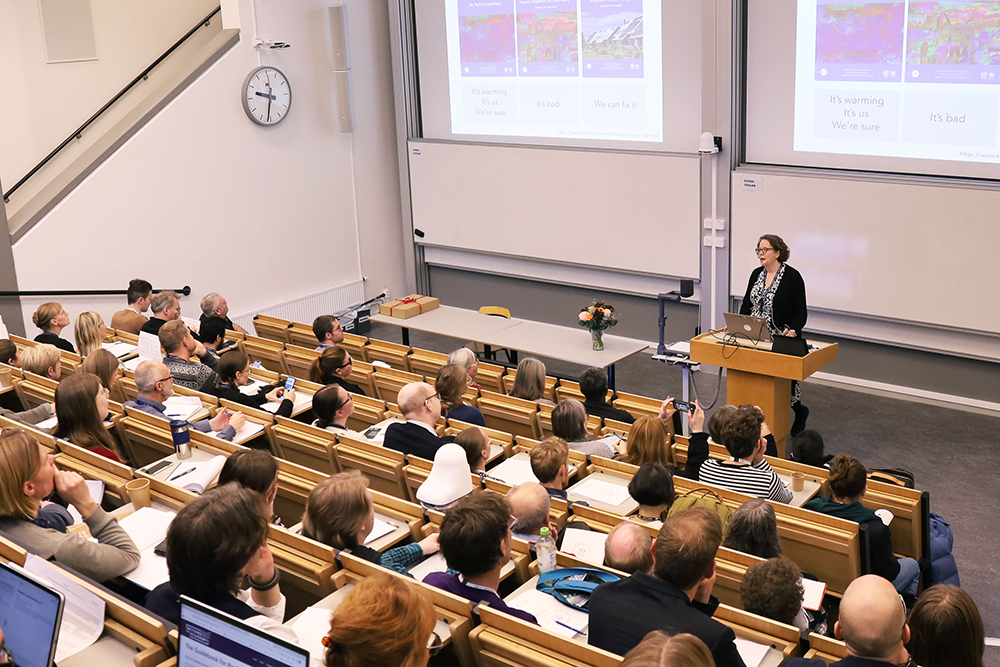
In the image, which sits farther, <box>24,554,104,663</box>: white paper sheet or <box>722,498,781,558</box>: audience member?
<box>722,498,781,558</box>: audience member

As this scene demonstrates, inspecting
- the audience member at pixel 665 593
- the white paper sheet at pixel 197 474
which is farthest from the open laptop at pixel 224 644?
the white paper sheet at pixel 197 474

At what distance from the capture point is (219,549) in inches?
113

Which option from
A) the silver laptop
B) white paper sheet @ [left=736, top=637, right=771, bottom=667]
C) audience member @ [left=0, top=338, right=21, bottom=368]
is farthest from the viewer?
the silver laptop

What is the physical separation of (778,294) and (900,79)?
7.58 feet

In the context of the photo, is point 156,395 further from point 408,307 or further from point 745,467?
point 408,307

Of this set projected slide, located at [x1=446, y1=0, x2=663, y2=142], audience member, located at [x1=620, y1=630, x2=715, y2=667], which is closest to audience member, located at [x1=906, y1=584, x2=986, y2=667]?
audience member, located at [x1=620, y1=630, x2=715, y2=667]

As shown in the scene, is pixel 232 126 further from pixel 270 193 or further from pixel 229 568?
pixel 229 568

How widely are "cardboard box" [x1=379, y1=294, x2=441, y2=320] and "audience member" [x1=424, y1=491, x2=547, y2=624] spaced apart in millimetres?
5785

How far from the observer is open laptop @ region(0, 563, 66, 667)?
2.63 meters

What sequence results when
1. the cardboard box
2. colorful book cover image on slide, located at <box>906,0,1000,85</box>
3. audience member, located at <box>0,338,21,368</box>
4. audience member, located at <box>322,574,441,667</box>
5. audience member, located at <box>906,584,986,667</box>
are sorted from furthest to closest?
the cardboard box, colorful book cover image on slide, located at <box>906,0,1000,85</box>, audience member, located at <box>0,338,21,368</box>, audience member, located at <box>906,584,986,667</box>, audience member, located at <box>322,574,441,667</box>

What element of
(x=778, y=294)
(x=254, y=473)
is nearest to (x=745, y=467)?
(x=254, y=473)

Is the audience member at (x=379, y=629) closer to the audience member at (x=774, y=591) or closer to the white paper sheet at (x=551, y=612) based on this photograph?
the white paper sheet at (x=551, y=612)

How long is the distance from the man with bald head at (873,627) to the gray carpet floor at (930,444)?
2130 millimetres

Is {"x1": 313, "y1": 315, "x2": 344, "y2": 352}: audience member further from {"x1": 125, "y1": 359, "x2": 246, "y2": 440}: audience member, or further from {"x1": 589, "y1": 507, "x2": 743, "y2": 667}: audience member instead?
{"x1": 589, "y1": 507, "x2": 743, "y2": 667}: audience member
